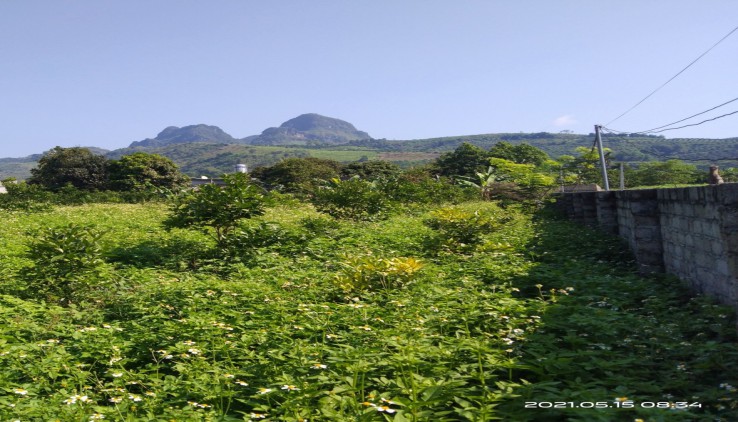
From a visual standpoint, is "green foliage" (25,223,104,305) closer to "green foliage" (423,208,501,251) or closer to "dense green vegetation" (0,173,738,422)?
"dense green vegetation" (0,173,738,422)

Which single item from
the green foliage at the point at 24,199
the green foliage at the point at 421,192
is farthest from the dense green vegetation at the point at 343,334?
the green foliage at the point at 24,199

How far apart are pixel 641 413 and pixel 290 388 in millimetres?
2005

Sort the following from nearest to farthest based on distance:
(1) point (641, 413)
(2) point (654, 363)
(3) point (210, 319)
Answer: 1. (1) point (641, 413)
2. (2) point (654, 363)
3. (3) point (210, 319)

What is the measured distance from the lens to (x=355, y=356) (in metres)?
3.73

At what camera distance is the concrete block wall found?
4750 millimetres

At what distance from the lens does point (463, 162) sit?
1818 inches

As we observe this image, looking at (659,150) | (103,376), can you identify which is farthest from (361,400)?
(659,150)

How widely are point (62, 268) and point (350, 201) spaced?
8435 millimetres

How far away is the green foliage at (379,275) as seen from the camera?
6.51m

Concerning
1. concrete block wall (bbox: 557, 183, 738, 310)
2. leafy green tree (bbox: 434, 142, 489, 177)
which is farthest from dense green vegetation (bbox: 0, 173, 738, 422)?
leafy green tree (bbox: 434, 142, 489, 177)

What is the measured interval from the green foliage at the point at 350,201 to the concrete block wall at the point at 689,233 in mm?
6678

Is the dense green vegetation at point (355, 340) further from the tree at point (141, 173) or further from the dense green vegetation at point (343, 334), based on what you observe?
the tree at point (141, 173)

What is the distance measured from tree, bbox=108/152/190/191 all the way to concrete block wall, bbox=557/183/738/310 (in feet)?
115

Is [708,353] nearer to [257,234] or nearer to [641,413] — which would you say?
[641,413]
